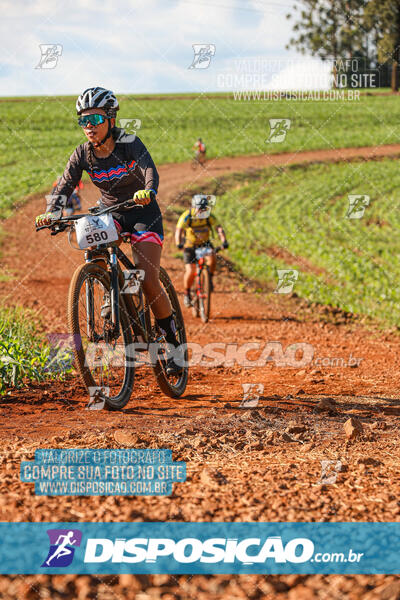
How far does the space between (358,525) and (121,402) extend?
99.3 inches

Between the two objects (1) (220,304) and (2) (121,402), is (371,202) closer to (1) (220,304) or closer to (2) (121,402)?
(1) (220,304)

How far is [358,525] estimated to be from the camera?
2816 mm

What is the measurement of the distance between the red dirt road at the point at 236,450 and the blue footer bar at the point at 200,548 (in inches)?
2.5

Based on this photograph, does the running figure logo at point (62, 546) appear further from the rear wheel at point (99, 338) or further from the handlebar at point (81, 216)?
the handlebar at point (81, 216)

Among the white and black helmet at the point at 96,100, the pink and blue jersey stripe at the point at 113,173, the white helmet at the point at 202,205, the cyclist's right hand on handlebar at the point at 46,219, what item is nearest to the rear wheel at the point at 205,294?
the white helmet at the point at 202,205

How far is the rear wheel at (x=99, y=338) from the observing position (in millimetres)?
4379

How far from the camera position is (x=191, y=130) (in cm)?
5238

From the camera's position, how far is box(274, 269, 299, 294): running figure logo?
12.9 meters

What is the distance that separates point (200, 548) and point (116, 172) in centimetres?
331

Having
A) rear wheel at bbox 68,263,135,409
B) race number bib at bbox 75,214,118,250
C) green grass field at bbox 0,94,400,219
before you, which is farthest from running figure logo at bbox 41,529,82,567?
green grass field at bbox 0,94,400,219

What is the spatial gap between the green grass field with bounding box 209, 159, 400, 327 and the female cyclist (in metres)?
7.13

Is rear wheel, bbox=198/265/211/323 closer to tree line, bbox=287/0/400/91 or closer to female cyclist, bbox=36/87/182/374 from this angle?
female cyclist, bbox=36/87/182/374

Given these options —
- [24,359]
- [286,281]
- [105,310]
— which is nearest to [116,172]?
[105,310]

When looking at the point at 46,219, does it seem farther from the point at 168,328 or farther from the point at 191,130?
the point at 191,130
